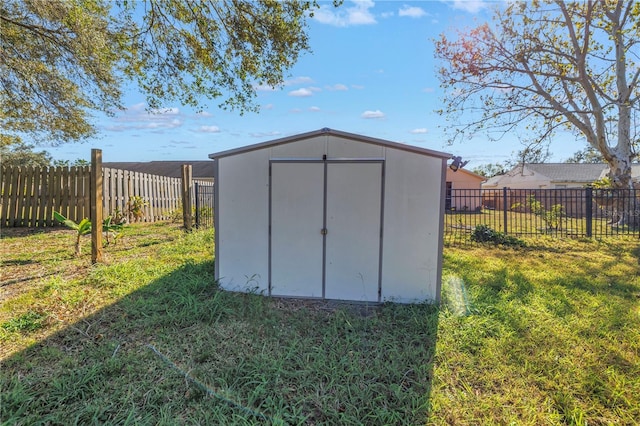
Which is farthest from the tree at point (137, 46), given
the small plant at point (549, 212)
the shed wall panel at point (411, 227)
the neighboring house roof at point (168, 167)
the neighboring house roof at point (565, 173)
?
the neighboring house roof at point (565, 173)

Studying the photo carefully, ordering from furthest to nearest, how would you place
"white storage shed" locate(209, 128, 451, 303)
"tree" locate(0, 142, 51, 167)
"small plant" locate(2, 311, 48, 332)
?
"tree" locate(0, 142, 51, 167) < "white storage shed" locate(209, 128, 451, 303) < "small plant" locate(2, 311, 48, 332)

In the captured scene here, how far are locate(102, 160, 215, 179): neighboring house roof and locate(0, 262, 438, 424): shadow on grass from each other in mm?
24863

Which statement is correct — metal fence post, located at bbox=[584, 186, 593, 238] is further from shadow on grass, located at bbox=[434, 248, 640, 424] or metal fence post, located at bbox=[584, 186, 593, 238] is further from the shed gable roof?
the shed gable roof

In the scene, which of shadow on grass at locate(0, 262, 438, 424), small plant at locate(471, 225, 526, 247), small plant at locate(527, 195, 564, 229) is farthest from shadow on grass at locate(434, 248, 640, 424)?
small plant at locate(527, 195, 564, 229)

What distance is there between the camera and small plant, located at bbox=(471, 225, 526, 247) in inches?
319

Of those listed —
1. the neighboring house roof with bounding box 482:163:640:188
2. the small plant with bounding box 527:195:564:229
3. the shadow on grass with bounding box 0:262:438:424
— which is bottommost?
the shadow on grass with bounding box 0:262:438:424

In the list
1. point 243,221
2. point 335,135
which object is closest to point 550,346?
point 335,135

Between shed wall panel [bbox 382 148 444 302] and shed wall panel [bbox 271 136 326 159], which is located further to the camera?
shed wall panel [bbox 271 136 326 159]

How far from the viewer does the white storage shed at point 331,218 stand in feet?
13.2

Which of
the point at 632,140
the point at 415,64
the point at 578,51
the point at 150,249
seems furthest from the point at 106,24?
the point at 632,140

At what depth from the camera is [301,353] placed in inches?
114

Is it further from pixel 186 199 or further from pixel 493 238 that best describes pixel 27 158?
pixel 493 238

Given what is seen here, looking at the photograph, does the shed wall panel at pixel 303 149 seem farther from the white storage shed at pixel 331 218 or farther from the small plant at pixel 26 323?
the small plant at pixel 26 323

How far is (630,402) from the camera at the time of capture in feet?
7.73
